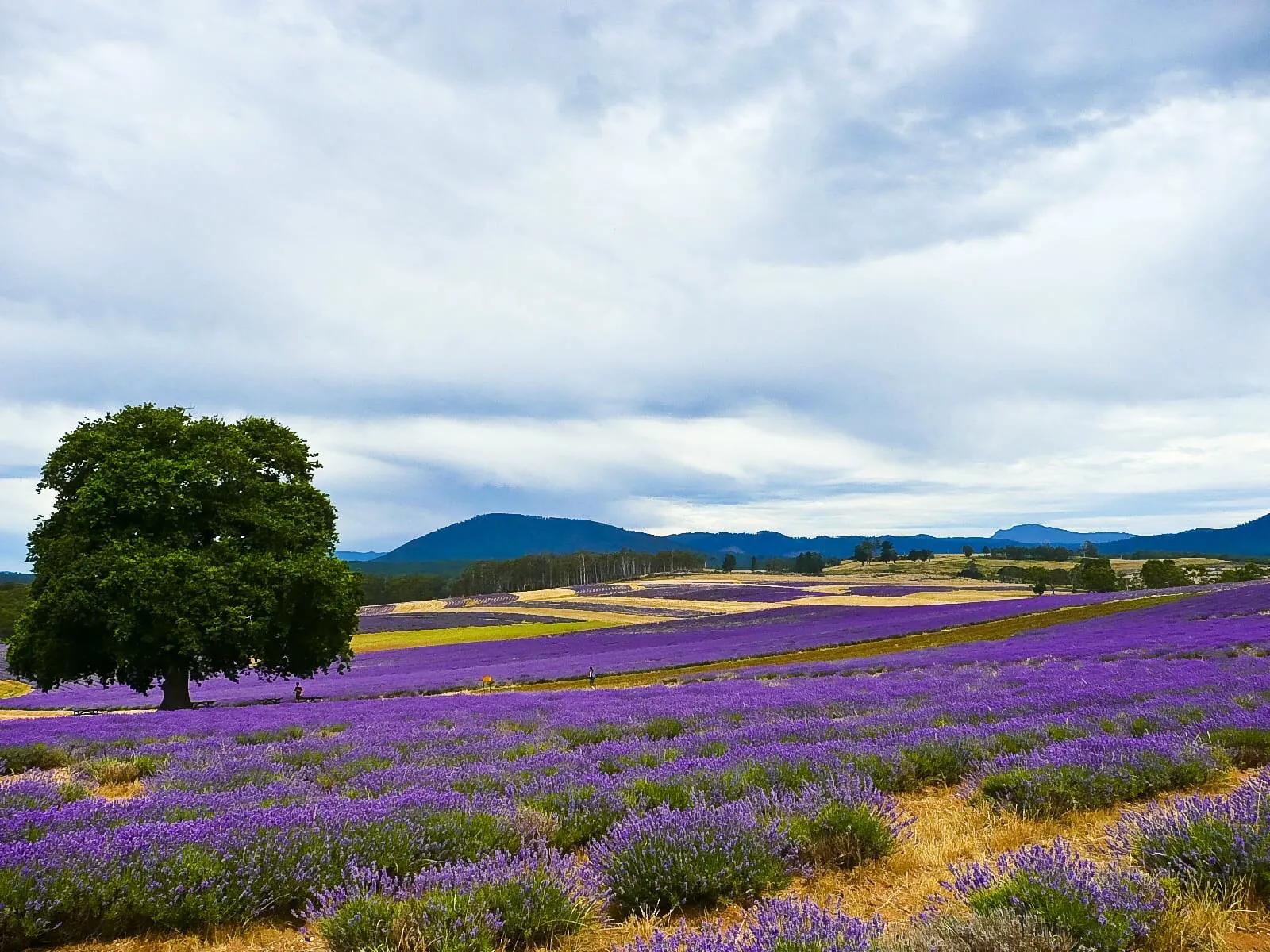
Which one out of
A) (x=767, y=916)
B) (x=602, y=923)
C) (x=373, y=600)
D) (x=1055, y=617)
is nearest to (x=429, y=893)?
(x=602, y=923)

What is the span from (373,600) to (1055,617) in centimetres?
12190

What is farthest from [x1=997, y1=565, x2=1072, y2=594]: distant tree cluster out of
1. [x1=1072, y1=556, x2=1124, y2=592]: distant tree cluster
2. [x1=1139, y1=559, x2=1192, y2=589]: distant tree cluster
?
[x1=1139, y1=559, x2=1192, y2=589]: distant tree cluster

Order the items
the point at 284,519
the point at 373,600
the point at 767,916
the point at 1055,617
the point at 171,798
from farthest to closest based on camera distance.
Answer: the point at 373,600, the point at 1055,617, the point at 284,519, the point at 171,798, the point at 767,916

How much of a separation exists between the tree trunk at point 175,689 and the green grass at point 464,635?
109ft

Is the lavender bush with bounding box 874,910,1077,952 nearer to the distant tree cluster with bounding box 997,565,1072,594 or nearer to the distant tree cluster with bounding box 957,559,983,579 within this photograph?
the distant tree cluster with bounding box 997,565,1072,594

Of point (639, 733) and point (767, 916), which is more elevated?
point (767, 916)

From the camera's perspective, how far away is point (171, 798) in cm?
581

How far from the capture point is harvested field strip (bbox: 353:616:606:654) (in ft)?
190

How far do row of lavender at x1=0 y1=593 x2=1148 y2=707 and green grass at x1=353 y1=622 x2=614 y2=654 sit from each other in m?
4.08

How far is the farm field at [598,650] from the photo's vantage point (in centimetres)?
3119

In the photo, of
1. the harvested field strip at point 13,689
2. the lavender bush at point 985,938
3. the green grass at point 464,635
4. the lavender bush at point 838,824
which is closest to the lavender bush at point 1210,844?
the lavender bush at point 985,938

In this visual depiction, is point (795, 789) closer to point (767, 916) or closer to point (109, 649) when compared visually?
point (767, 916)

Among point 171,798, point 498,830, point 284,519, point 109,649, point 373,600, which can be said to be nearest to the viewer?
point 498,830

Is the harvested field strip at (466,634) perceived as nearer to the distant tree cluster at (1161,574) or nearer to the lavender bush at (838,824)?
the lavender bush at (838,824)
